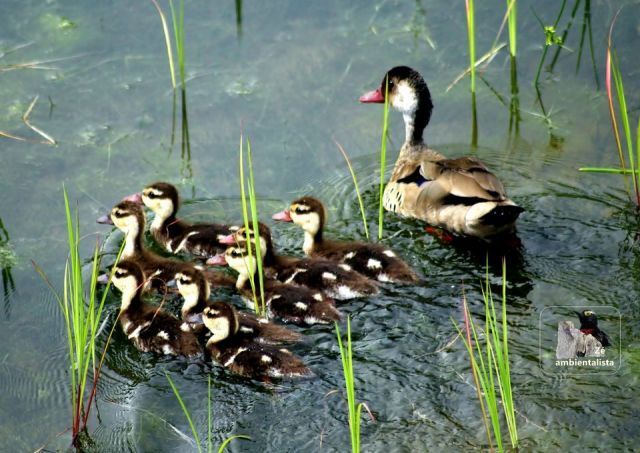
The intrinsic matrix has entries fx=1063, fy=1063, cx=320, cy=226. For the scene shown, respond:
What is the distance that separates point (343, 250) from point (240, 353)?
116 centimetres

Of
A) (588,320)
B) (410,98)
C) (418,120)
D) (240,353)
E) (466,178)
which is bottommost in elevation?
(240,353)

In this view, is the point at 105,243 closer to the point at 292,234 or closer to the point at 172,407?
the point at 292,234

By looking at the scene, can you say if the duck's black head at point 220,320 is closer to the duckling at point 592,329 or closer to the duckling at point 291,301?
the duckling at point 291,301

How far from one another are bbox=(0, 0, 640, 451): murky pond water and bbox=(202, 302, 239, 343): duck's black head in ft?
0.65

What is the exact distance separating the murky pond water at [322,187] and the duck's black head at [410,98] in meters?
0.33

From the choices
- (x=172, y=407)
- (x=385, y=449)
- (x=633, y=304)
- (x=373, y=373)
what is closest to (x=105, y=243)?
(x=172, y=407)

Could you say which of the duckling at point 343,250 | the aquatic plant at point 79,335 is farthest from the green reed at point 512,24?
the aquatic plant at point 79,335

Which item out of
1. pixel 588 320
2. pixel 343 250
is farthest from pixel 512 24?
pixel 588 320

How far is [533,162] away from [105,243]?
289 centimetres

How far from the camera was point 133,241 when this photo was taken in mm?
6461

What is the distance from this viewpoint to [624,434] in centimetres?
474

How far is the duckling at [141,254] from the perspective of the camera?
6.28 meters

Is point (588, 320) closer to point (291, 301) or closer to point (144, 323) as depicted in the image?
point (291, 301)

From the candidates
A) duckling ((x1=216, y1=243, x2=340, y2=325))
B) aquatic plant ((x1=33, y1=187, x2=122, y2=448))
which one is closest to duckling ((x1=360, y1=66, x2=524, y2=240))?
duckling ((x1=216, y1=243, x2=340, y2=325))
